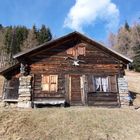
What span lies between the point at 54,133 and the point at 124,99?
31.9 ft

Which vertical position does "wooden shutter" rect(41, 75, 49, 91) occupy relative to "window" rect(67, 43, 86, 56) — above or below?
below

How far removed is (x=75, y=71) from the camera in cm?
2631

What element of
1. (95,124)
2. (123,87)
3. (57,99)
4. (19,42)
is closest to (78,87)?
(57,99)

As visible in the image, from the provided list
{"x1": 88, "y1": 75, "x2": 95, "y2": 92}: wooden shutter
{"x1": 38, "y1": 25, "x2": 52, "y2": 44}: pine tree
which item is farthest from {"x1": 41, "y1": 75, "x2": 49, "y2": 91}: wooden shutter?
{"x1": 38, "y1": 25, "x2": 52, "y2": 44}: pine tree

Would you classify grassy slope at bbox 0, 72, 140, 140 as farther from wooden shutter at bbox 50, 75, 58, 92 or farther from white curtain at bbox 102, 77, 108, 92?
wooden shutter at bbox 50, 75, 58, 92

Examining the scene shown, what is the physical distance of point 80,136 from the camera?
17.8 meters

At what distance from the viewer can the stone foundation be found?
24922mm

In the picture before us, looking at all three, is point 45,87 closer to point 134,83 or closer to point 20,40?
point 134,83

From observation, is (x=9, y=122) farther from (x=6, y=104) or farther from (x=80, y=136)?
(x=6, y=104)

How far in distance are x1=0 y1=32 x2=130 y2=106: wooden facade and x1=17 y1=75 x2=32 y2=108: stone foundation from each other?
0.38 m

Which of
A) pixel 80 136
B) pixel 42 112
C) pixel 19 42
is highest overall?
pixel 19 42

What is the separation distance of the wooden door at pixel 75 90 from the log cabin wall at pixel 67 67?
1.22ft

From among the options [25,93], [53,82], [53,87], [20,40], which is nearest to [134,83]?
[53,82]

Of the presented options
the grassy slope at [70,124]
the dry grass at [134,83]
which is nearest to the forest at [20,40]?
the dry grass at [134,83]
